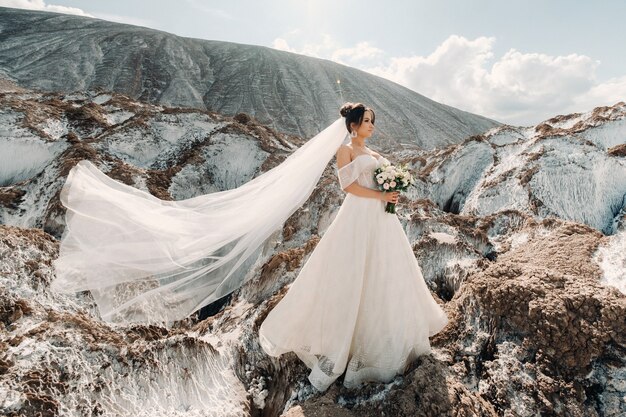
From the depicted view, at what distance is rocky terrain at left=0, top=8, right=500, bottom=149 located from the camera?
197 feet

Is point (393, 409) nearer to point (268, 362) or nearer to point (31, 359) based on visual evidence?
point (268, 362)

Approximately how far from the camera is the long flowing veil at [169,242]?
13.8ft

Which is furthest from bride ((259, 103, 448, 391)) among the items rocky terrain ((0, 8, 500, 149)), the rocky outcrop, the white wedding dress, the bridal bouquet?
rocky terrain ((0, 8, 500, 149))

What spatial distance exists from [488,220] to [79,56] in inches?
3326

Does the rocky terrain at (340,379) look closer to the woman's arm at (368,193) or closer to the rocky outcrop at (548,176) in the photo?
the woman's arm at (368,193)

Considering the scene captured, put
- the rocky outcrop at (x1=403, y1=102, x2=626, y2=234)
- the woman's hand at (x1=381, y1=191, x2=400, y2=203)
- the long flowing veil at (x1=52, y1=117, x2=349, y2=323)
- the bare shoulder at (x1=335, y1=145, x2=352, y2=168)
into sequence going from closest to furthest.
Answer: the woman's hand at (x1=381, y1=191, x2=400, y2=203) < the bare shoulder at (x1=335, y1=145, x2=352, y2=168) < the long flowing veil at (x1=52, y1=117, x2=349, y2=323) < the rocky outcrop at (x1=403, y1=102, x2=626, y2=234)

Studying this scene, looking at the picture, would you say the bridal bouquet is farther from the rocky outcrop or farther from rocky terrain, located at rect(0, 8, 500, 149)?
rocky terrain, located at rect(0, 8, 500, 149)

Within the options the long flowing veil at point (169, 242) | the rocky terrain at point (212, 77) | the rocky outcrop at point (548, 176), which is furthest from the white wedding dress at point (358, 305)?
the rocky terrain at point (212, 77)

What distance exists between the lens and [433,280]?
18.4 ft

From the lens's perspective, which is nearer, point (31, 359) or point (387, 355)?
point (31, 359)

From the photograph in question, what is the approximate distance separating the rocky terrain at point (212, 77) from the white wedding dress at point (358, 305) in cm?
4745

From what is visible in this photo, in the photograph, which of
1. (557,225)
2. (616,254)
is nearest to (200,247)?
(616,254)

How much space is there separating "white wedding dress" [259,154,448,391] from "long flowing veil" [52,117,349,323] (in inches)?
37.3

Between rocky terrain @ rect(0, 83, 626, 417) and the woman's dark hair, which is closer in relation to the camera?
rocky terrain @ rect(0, 83, 626, 417)
